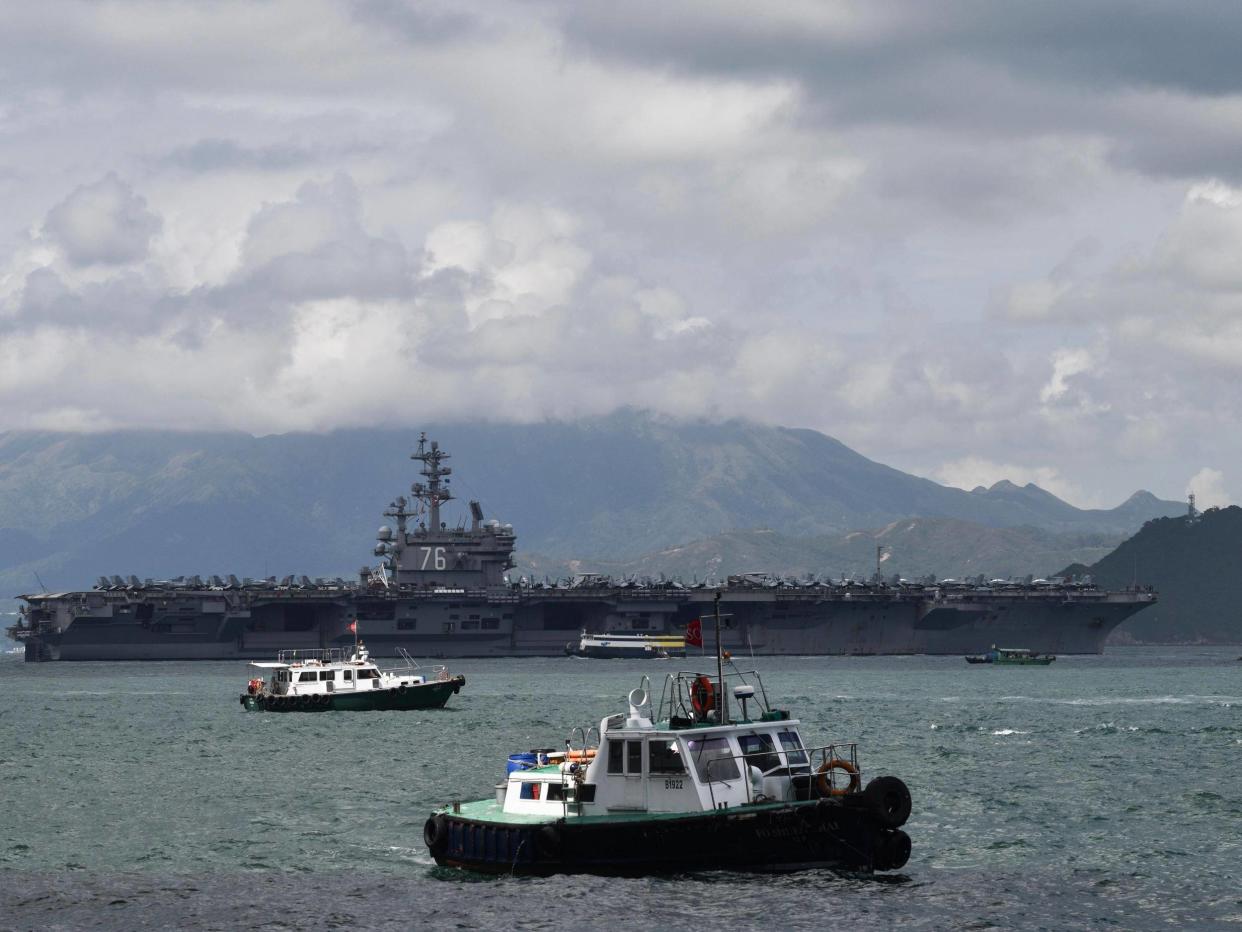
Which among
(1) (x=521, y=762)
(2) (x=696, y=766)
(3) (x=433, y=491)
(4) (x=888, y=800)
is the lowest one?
(4) (x=888, y=800)

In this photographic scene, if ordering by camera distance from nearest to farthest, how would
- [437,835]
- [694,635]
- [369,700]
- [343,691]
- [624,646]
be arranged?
[437,835] → [694,635] → [343,691] → [369,700] → [624,646]

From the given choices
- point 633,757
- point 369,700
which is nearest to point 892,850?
point 633,757

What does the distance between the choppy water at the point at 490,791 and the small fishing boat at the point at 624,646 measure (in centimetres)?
4162

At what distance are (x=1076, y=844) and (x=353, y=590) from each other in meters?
89.9

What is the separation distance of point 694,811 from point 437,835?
16.3 ft

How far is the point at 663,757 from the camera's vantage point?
107 feet

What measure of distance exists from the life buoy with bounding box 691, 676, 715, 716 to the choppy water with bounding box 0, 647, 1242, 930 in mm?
3030

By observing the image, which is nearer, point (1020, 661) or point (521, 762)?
point (521, 762)

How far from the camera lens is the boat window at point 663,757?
3253 centimetres

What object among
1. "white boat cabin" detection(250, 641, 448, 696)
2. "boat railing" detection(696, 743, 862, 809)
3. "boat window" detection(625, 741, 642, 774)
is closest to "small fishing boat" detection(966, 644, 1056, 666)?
"white boat cabin" detection(250, 641, 448, 696)

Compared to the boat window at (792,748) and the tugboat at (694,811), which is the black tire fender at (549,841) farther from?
the boat window at (792,748)

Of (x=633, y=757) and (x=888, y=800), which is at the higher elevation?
(x=633, y=757)

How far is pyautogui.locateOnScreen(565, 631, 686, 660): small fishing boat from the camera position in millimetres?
127688

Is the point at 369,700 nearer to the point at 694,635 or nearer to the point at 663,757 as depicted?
the point at 694,635
